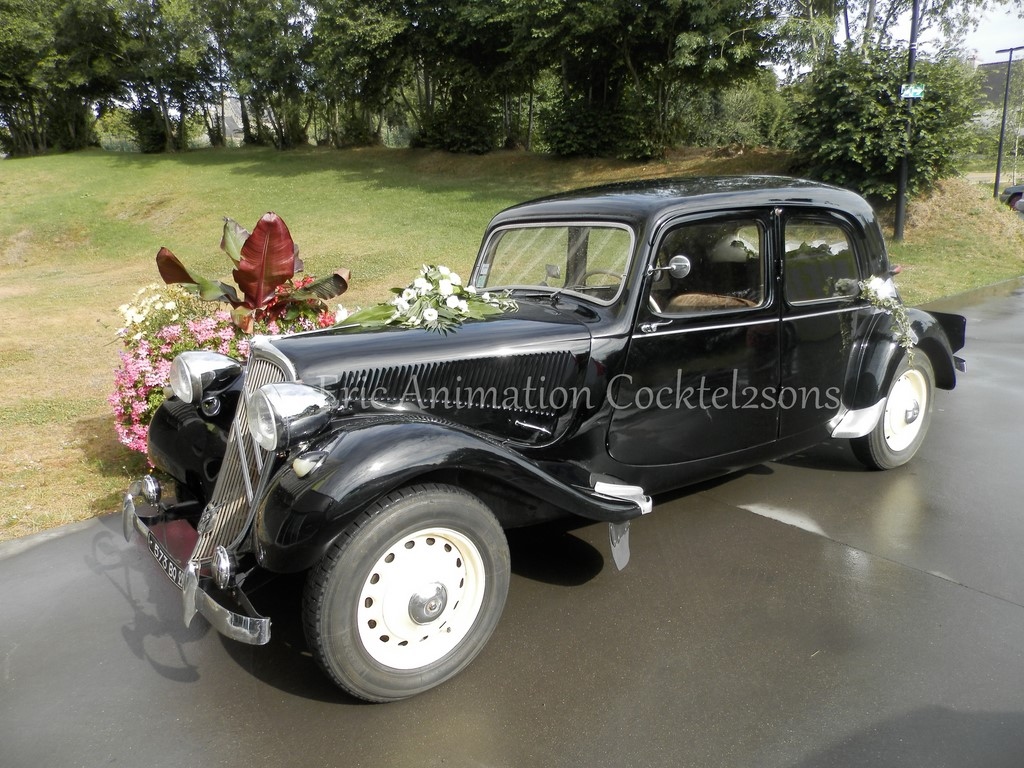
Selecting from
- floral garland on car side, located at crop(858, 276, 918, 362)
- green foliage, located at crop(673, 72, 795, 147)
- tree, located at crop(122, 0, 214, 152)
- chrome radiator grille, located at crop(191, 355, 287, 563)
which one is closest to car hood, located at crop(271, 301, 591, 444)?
chrome radiator grille, located at crop(191, 355, 287, 563)

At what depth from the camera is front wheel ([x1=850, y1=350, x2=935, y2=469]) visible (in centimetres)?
443

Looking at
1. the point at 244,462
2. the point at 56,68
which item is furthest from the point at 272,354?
the point at 56,68

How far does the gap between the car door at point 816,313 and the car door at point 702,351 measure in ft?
0.38

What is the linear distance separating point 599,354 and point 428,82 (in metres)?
27.1

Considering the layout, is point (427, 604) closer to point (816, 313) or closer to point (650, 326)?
point (650, 326)

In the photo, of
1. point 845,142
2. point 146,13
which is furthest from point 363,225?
point 146,13

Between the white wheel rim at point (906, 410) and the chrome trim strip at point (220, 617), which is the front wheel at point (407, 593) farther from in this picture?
the white wheel rim at point (906, 410)

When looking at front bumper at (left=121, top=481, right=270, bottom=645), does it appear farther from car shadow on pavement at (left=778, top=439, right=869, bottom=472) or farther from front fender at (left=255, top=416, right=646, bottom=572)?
car shadow on pavement at (left=778, top=439, right=869, bottom=472)

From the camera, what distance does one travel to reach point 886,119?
41.7 ft

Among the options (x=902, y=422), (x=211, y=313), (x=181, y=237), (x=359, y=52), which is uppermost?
(x=359, y=52)

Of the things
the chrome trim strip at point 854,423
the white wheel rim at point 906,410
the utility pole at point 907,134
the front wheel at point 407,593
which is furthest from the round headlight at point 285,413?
the utility pole at point 907,134

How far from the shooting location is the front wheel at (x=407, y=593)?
2.36 metres

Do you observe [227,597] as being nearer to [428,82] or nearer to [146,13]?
[428,82]

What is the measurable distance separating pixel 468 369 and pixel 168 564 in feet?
4.41
